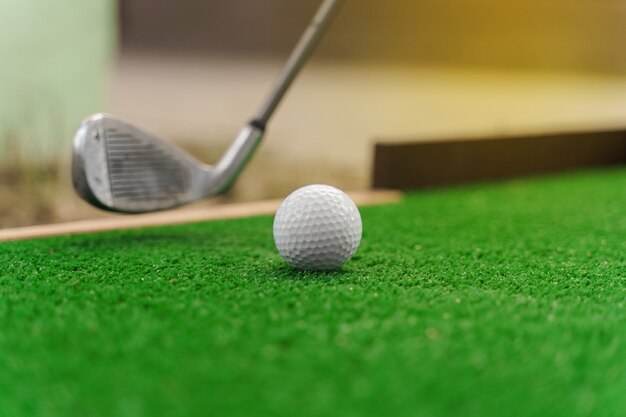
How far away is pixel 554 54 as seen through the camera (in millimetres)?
4750

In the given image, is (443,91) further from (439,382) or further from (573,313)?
(439,382)

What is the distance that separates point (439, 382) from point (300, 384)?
0.18 m

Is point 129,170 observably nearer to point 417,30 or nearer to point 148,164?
point 148,164

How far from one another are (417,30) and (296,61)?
1.98 metres

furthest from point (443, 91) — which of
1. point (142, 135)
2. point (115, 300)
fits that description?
point (115, 300)

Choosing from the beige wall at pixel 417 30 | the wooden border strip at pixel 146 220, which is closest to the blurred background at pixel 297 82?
the beige wall at pixel 417 30

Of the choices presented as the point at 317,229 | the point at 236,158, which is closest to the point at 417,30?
the point at 236,158

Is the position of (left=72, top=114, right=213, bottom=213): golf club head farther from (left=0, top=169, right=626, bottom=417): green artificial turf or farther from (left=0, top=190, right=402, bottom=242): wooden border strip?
(left=0, top=190, right=402, bottom=242): wooden border strip

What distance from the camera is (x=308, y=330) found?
43.2 inches

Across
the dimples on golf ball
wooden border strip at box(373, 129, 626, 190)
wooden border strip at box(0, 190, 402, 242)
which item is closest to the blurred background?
wooden border strip at box(373, 129, 626, 190)

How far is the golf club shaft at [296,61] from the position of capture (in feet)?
7.55

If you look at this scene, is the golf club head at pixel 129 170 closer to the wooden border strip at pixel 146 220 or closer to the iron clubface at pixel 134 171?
the iron clubface at pixel 134 171

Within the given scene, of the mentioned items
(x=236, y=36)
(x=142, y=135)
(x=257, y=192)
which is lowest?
(x=257, y=192)

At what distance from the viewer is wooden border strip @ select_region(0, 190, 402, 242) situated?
206cm
